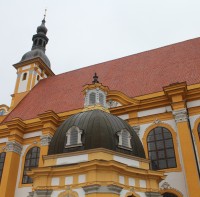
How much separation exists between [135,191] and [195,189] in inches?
175

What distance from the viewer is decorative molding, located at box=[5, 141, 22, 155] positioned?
19188 mm

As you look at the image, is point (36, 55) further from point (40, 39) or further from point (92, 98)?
point (92, 98)


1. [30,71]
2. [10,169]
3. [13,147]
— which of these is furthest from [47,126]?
[30,71]

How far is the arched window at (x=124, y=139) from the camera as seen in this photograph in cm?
1122

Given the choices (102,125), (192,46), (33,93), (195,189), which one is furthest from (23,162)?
(192,46)

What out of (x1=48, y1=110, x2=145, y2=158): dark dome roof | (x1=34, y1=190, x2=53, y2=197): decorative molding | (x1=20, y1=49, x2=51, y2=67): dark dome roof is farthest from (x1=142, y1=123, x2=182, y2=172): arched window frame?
Answer: (x1=20, y1=49, x2=51, y2=67): dark dome roof

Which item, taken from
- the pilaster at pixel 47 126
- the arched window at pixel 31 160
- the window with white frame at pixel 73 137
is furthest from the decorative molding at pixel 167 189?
the arched window at pixel 31 160

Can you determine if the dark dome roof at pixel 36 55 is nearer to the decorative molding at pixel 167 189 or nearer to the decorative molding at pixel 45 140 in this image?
the decorative molding at pixel 45 140

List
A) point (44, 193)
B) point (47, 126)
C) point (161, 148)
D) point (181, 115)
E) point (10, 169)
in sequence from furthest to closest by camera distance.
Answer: point (47, 126)
point (10, 169)
point (161, 148)
point (181, 115)
point (44, 193)

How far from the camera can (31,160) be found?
18.9 meters

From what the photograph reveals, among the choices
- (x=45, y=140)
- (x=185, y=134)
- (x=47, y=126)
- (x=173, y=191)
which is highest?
(x=47, y=126)

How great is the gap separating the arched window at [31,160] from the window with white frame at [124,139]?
900 centimetres

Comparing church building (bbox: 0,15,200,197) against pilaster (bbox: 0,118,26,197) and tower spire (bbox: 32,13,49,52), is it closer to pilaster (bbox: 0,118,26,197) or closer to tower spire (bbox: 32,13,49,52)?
pilaster (bbox: 0,118,26,197)

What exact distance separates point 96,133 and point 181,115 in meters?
6.34
